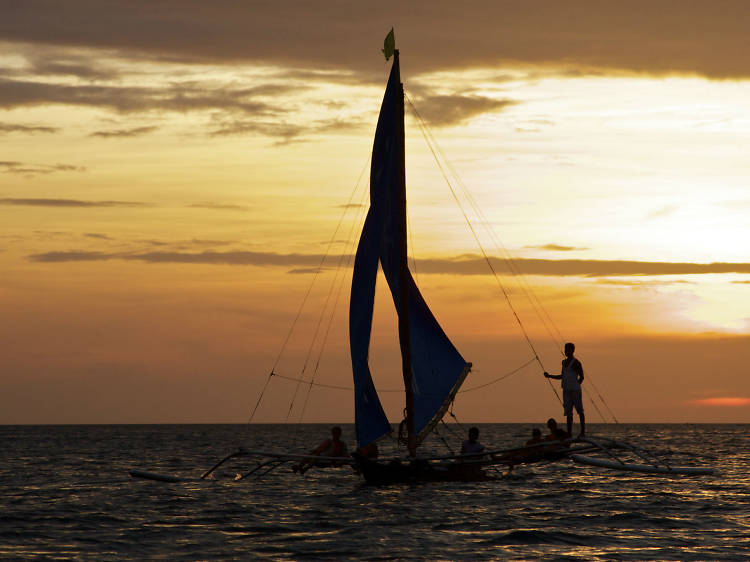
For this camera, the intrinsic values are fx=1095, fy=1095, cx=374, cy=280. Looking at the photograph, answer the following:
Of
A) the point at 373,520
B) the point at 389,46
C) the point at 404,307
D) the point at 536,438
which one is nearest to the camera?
the point at 373,520

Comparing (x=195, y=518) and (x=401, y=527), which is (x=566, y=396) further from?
(x=195, y=518)

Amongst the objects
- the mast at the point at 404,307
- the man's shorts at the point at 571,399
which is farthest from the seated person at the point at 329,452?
the man's shorts at the point at 571,399

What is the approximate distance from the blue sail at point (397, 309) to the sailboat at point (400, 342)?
30mm

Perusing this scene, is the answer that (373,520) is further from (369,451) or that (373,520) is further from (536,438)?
(536,438)

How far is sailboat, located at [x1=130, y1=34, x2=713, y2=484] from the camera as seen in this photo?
108ft

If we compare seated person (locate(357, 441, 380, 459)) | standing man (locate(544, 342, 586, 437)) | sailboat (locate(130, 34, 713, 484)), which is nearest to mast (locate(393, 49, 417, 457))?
sailboat (locate(130, 34, 713, 484))

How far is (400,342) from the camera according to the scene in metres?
34.1

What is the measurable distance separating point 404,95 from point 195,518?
14.5m

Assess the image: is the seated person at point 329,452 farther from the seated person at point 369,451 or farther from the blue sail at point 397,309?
the blue sail at point 397,309

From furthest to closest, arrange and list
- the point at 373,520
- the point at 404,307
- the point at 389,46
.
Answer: the point at 389,46
the point at 404,307
the point at 373,520

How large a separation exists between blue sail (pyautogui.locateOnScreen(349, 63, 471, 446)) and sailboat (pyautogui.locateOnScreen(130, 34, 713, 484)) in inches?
1.2

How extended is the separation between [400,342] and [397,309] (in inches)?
40.8

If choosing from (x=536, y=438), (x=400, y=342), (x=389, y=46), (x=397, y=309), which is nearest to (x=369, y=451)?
(x=400, y=342)

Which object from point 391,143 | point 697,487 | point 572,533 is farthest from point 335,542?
point 697,487
